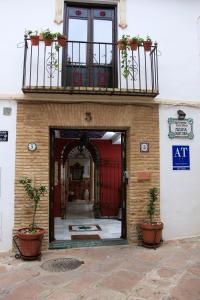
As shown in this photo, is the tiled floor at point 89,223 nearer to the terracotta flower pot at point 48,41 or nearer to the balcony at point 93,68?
the balcony at point 93,68

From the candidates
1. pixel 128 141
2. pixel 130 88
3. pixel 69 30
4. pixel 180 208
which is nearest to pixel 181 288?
pixel 180 208

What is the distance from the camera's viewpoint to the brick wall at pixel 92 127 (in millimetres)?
6266

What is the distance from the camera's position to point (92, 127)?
662 cm

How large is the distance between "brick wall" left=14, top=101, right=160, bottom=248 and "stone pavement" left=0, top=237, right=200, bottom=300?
0.74 m

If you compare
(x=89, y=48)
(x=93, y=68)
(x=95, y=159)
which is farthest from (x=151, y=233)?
(x=95, y=159)

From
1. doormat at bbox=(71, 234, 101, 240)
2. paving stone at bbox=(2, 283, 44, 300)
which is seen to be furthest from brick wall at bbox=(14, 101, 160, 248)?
paving stone at bbox=(2, 283, 44, 300)

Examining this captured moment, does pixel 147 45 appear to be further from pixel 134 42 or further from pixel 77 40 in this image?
pixel 77 40

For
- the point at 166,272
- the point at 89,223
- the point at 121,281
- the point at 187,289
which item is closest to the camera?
the point at 187,289

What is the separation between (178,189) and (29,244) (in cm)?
326

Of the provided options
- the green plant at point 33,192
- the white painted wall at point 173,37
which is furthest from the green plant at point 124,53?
the green plant at point 33,192

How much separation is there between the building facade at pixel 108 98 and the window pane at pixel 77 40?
0.07 feet

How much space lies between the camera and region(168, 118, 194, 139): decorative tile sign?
6.86 metres

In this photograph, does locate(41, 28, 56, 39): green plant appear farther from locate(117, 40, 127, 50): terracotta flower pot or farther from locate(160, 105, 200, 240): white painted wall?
locate(160, 105, 200, 240): white painted wall

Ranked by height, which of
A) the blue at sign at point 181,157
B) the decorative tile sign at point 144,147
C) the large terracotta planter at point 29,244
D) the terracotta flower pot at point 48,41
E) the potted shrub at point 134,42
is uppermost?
the potted shrub at point 134,42
